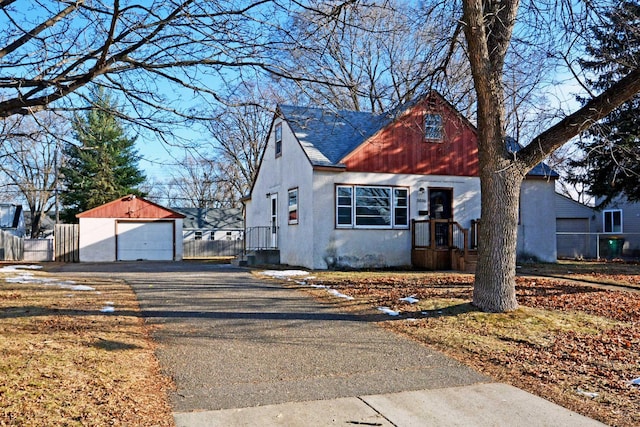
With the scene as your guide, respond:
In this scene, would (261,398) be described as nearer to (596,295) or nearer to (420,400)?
(420,400)

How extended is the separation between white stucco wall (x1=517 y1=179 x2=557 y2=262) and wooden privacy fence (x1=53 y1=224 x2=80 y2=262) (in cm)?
2026

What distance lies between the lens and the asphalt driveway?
4.68 m

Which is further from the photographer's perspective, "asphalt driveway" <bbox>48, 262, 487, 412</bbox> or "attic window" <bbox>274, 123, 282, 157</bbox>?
"attic window" <bbox>274, 123, 282, 157</bbox>

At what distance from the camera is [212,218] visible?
41844 millimetres

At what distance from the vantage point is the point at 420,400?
4.48 meters

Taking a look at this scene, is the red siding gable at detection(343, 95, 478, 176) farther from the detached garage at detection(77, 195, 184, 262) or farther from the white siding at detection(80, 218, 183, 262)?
the white siding at detection(80, 218, 183, 262)

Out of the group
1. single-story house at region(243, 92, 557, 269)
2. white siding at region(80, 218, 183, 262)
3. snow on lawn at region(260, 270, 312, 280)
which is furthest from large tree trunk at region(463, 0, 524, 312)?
white siding at region(80, 218, 183, 262)

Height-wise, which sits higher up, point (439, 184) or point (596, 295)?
point (439, 184)

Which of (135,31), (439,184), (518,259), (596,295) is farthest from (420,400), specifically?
(518,259)

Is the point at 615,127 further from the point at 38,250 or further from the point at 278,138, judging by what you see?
the point at 38,250

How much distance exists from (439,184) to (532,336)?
11137 millimetres

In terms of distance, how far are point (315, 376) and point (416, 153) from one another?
13.2m

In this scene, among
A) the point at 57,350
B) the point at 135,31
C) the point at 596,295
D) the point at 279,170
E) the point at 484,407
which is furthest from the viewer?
the point at 279,170

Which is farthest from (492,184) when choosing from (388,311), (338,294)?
(338,294)
